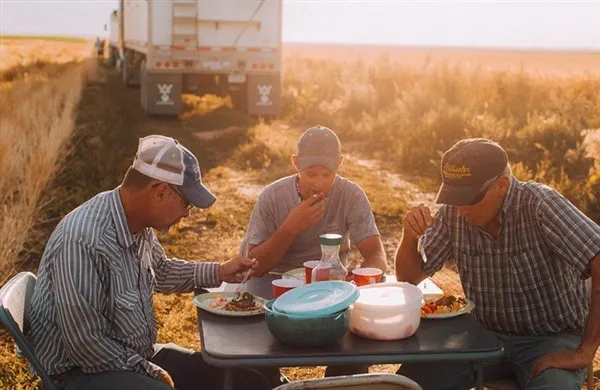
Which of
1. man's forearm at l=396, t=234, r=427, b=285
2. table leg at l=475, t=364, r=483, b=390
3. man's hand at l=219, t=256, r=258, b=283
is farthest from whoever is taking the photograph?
man's forearm at l=396, t=234, r=427, b=285

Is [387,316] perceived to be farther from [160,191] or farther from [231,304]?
[160,191]

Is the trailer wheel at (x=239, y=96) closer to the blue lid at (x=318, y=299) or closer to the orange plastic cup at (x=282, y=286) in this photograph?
the orange plastic cup at (x=282, y=286)

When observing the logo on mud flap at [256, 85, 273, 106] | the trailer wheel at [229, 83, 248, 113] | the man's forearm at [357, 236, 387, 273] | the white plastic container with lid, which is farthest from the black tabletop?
the trailer wheel at [229, 83, 248, 113]

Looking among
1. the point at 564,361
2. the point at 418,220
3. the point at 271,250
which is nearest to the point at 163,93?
the point at 271,250

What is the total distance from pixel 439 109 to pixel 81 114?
7424mm

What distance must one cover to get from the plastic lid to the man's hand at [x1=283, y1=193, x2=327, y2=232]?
2.86ft

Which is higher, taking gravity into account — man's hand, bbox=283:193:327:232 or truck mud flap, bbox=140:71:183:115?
man's hand, bbox=283:193:327:232

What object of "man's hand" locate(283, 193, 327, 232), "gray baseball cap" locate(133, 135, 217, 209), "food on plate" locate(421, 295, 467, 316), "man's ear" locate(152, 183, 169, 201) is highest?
"gray baseball cap" locate(133, 135, 217, 209)

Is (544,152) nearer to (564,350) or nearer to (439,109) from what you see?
(439,109)

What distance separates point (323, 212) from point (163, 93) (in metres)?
11.9

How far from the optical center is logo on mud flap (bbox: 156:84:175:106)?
1575cm

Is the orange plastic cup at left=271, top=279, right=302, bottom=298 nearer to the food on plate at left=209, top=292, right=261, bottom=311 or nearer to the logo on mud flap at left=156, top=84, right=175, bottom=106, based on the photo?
the food on plate at left=209, top=292, right=261, bottom=311

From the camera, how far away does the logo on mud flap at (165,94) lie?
15.8 metres

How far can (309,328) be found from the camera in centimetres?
287
